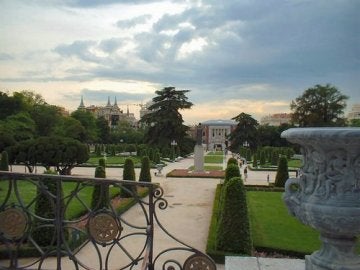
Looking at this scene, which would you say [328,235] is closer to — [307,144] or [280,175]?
[307,144]

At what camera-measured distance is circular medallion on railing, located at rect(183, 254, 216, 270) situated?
432 centimetres

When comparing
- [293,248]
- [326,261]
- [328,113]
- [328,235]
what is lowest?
[293,248]

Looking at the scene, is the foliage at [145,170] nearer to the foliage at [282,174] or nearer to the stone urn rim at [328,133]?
the foliage at [282,174]

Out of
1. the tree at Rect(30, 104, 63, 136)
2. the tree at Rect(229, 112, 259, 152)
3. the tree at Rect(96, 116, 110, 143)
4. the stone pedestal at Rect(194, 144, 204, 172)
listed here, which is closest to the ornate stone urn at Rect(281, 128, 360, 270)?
the stone pedestal at Rect(194, 144, 204, 172)

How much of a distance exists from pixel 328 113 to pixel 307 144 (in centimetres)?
6191

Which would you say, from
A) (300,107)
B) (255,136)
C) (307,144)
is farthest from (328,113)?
(307,144)

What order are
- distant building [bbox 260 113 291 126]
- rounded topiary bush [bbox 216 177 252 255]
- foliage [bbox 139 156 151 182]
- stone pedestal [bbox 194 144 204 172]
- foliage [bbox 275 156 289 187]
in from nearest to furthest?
1. rounded topiary bush [bbox 216 177 252 255]
2. foliage [bbox 139 156 151 182]
3. foliage [bbox 275 156 289 187]
4. stone pedestal [bbox 194 144 204 172]
5. distant building [bbox 260 113 291 126]

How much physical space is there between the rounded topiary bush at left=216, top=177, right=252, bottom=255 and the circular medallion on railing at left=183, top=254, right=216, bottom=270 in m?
Answer: 5.88

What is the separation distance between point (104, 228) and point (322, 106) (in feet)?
205

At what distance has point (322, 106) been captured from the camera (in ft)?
206

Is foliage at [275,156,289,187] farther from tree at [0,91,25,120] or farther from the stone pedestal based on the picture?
tree at [0,91,25,120]

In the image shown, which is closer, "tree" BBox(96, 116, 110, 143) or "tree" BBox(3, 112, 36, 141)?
"tree" BBox(3, 112, 36, 141)

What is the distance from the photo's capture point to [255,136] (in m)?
70.6

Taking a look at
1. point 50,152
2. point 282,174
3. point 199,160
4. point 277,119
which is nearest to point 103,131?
point 199,160
